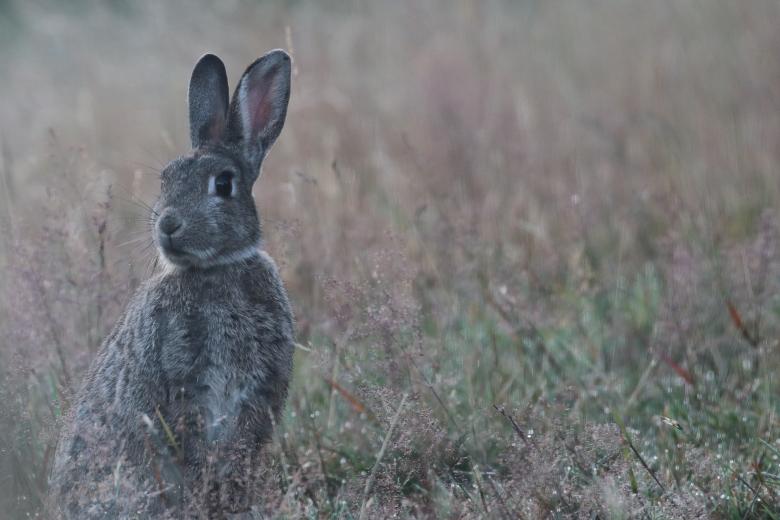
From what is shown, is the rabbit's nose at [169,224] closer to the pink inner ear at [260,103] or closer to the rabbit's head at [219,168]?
the rabbit's head at [219,168]

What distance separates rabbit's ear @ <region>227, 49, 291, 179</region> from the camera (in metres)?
3.93

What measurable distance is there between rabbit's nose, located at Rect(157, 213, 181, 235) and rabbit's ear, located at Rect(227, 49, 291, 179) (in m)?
0.50

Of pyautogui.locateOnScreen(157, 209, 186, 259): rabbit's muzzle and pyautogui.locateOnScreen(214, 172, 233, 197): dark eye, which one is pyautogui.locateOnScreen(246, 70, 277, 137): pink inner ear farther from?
pyautogui.locateOnScreen(157, 209, 186, 259): rabbit's muzzle

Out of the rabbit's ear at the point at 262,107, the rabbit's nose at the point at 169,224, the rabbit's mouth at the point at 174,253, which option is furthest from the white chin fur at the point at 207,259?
the rabbit's ear at the point at 262,107

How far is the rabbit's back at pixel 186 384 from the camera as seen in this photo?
3.32 meters

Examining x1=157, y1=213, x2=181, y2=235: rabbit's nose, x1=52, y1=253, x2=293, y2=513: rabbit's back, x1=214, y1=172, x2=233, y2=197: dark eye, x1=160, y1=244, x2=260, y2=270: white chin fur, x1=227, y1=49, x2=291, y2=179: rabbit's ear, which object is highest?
x1=227, y1=49, x2=291, y2=179: rabbit's ear

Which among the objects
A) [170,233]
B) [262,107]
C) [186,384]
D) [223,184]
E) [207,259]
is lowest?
[186,384]

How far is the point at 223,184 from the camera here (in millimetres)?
3773

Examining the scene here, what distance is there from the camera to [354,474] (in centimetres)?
373

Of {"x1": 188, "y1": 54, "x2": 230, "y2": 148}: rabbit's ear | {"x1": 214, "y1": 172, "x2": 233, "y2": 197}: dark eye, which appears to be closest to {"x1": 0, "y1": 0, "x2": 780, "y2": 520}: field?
{"x1": 214, "y1": 172, "x2": 233, "y2": 197}: dark eye

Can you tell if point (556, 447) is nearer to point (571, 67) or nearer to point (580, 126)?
point (580, 126)

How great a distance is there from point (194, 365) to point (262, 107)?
1.13 m

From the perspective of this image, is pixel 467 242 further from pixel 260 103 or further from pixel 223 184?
pixel 223 184

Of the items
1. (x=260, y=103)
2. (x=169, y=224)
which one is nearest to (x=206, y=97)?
(x=260, y=103)
